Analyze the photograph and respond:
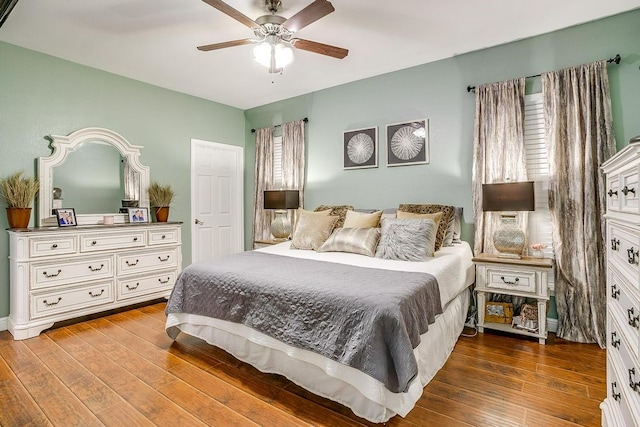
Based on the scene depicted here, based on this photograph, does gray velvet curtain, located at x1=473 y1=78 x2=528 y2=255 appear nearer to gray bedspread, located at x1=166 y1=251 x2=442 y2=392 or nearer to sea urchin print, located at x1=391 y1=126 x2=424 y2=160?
sea urchin print, located at x1=391 y1=126 x2=424 y2=160

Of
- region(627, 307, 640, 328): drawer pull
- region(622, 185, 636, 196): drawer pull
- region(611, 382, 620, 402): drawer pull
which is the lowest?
region(611, 382, 620, 402): drawer pull

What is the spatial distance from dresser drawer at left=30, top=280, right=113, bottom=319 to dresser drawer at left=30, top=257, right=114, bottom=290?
0.08 m

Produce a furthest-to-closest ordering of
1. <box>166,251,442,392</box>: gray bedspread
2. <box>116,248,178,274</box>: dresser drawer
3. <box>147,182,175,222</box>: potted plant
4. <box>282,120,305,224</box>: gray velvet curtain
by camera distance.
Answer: <box>282,120,305,224</box>: gray velvet curtain → <box>147,182,175,222</box>: potted plant → <box>116,248,178,274</box>: dresser drawer → <box>166,251,442,392</box>: gray bedspread

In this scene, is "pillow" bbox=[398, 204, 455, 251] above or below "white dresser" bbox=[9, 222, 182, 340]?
above

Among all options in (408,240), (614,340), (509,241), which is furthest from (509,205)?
(614,340)

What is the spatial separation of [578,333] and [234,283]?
9.27 feet

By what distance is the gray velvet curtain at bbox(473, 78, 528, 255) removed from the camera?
3.04m

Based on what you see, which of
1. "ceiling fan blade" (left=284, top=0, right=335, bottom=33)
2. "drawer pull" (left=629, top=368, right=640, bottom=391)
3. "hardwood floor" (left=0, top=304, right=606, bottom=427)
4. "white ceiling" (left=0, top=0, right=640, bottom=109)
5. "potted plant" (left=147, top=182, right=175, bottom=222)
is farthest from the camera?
"potted plant" (left=147, top=182, right=175, bottom=222)

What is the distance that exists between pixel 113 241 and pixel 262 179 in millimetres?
2150

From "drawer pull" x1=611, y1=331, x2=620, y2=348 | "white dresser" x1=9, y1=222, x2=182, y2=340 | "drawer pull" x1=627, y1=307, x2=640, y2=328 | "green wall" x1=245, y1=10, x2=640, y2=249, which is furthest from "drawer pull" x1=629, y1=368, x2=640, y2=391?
"white dresser" x1=9, y1=222, x2=182, y2=340

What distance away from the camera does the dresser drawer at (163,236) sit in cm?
387

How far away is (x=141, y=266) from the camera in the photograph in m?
3.76

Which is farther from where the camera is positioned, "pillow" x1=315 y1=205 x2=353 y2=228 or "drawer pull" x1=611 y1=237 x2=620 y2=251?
"pillow" x1=315 y1=205 x2=353 y2=228

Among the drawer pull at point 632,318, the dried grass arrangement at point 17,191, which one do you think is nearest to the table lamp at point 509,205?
the drawer pull at point 632,318
